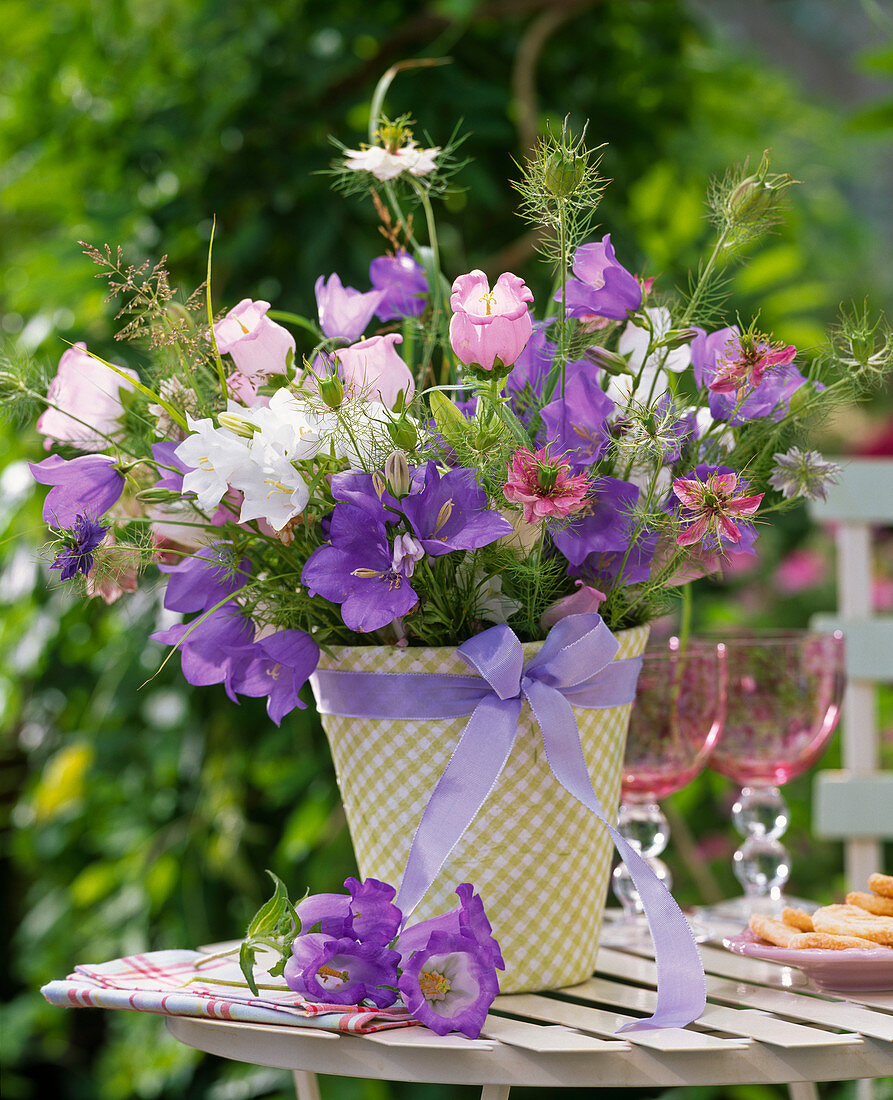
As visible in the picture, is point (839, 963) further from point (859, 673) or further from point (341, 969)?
point (859, 673)

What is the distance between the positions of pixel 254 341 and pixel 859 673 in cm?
73

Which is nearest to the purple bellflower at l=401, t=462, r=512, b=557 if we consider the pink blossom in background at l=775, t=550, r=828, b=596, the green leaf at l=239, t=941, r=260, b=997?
the green leaf at l=239, t=941, r=260, b=997

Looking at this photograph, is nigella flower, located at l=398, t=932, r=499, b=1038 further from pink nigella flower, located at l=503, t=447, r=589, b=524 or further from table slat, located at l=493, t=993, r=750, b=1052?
pink nigella flower, located at l=503, t=447, r=589, b=524

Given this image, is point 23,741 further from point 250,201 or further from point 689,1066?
point 689,1066

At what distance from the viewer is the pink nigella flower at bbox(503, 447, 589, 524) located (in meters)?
0.54

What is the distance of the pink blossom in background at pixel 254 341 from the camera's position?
617 millimetres

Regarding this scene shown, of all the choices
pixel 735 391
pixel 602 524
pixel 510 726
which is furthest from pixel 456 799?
pixel 735 391

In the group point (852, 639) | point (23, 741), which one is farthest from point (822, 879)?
point (23, 741)

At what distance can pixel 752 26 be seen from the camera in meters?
3.08

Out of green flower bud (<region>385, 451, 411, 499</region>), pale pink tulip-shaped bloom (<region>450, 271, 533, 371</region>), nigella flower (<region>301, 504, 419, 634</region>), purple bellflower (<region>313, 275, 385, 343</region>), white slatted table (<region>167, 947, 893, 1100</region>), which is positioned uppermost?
purple bellflower (<region>313, 275, 385, 343</region>)

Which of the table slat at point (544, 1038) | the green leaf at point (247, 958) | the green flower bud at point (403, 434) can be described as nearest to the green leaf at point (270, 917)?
the green leaf at point (247, 958)

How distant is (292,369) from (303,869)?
0.91m

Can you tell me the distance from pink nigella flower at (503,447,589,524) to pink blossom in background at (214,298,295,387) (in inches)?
6.3

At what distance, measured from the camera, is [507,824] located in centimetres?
62
